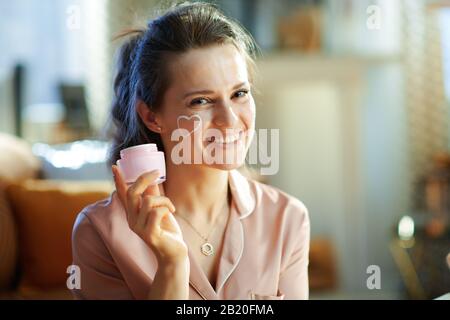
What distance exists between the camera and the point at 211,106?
2.45 feet

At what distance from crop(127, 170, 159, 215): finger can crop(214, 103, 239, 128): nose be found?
110 mm

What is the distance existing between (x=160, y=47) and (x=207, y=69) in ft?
0.22

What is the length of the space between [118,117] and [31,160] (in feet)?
3.64

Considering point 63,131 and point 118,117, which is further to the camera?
point 63,131

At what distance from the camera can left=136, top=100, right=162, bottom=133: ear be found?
79 centimetres

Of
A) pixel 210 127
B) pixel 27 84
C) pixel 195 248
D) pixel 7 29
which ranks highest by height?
pixel 7 29

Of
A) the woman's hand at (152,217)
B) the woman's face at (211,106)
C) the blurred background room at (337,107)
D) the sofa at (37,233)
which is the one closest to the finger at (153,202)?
the woman's hand at (152,217)

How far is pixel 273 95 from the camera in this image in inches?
129

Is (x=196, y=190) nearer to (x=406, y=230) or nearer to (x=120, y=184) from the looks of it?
(x=120, y=184)

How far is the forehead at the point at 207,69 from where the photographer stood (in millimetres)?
747

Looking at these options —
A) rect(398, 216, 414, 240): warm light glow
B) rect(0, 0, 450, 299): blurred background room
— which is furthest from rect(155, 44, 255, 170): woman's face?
rect(398, 216, 414, 240): warm light glow

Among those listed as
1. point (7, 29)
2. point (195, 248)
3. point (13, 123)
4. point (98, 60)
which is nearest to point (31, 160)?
point (13, 123)

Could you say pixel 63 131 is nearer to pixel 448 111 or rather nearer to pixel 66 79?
pixel 66 79

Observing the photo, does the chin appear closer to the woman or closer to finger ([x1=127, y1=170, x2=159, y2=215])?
the woman
